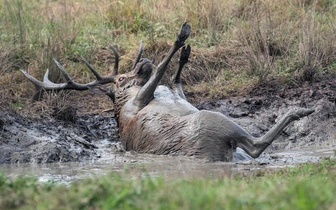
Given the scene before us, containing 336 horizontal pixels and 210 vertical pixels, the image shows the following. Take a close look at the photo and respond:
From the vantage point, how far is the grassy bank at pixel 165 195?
13.0 feet

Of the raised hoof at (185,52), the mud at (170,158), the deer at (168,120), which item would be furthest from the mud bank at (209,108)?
the raised hoof at (185,52)

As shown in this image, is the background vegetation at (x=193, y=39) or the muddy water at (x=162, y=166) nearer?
the muddy water at (x=162, y=166)

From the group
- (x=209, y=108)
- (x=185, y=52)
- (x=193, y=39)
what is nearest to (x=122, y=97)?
(x=185, y=52)

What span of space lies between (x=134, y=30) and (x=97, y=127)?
3287 mm

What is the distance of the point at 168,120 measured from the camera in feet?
27.8

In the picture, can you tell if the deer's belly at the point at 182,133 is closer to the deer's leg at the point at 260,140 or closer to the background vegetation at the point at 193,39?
the deer's leg at the point at 260,140

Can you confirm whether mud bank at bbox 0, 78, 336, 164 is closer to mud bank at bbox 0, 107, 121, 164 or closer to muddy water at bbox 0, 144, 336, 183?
mud bank at bbox 0, 107, 121, 164

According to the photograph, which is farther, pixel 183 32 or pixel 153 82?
pixel 153 82

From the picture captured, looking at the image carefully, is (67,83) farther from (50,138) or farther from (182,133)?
(182,133)

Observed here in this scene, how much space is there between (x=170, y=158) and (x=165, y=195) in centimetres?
398

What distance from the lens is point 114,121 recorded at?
10.5m

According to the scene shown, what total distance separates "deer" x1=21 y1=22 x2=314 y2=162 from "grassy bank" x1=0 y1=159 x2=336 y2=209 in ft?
9.65

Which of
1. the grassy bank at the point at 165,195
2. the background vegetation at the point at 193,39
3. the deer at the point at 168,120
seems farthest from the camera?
the background vegetation at the point at 193,39

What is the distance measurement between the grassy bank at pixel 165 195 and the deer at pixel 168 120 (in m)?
2.94
